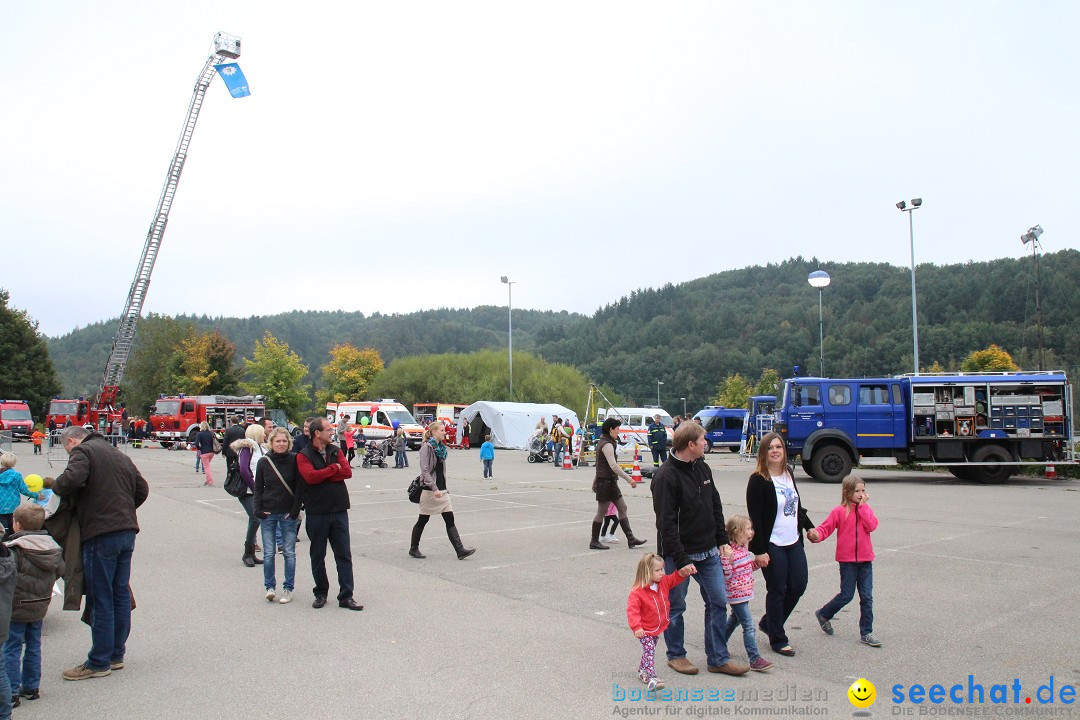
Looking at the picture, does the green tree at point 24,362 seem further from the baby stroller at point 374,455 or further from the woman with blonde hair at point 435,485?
the woman with blonde hair at point 435,485

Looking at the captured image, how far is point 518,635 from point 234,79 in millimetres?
47227

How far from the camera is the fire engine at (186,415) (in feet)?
140

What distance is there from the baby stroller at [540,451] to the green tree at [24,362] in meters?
50.3

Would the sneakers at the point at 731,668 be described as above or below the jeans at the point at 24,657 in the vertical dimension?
below

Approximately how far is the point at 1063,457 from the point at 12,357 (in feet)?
223

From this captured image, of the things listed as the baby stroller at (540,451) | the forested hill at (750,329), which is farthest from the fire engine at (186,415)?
the baby stroller at (540,451)

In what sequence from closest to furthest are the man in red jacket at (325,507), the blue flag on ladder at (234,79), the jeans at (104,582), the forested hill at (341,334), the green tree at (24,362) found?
the jeans at (104,582) < the man in red jacket at (325,507) < the blue flag on ladder at (234,79) < the green tree at (24,362) < the forested hill at (341,334)

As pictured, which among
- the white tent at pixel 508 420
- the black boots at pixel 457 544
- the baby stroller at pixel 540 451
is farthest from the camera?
the white tent at pixel 508 420

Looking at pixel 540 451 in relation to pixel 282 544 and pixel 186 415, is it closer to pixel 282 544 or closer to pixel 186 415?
pixel 282 544

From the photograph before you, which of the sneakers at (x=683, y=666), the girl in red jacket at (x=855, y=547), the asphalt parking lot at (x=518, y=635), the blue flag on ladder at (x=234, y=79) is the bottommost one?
the asphalt parking lot at (x=518, y=635)

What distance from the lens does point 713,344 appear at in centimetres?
9931

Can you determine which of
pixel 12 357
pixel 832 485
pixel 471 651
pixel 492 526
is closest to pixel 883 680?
pixel 471 651

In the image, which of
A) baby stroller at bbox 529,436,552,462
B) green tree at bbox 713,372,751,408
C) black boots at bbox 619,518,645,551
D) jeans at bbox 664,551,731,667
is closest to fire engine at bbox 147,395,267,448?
baby stroller at bbox 529,436,552,462

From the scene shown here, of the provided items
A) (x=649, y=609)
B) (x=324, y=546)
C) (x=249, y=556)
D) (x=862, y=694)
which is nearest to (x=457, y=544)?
(x=249, y=556)
